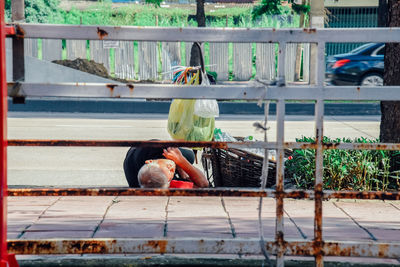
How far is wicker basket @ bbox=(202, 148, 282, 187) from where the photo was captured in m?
5.98

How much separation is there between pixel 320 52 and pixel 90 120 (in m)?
11.2

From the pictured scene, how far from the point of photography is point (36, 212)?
509 cm

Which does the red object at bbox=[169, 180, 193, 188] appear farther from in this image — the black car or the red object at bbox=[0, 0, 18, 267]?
the black car

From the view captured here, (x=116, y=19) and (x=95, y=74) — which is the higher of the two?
(x=116, y=19)

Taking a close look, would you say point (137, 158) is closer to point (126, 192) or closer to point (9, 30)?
point (126, 192)

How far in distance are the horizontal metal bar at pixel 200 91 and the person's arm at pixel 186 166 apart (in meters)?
2.29

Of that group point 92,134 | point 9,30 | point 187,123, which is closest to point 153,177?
point 187,123

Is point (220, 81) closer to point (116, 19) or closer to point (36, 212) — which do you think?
point (116, 19)

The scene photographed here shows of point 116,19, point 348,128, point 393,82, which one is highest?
point 116,19

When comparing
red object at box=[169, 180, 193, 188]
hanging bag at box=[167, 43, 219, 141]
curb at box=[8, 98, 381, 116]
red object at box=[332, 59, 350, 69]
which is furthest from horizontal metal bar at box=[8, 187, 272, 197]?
red object at box=[332, 59, 350, 69]

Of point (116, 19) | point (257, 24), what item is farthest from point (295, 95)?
point (116, 19)

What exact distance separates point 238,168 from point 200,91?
277 cm

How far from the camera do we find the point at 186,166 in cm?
565

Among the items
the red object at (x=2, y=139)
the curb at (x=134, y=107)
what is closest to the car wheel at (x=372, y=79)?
the curb at (x=134, y=107)
